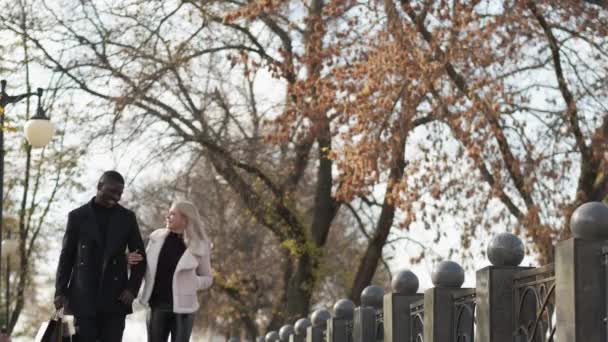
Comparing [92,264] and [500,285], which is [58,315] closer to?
[92,264]

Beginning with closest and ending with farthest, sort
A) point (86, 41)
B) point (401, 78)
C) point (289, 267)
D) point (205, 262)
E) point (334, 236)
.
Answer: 1. point (205, 262)
2. point (401, 78)
3. point (86, 41)
4. point (289, 267)
5. point (334, 236)

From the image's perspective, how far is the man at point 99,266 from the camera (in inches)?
359

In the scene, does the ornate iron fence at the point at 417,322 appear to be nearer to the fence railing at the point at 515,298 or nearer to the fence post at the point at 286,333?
the fence railing at the point at 515,298

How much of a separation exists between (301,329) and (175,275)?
22.1 ft

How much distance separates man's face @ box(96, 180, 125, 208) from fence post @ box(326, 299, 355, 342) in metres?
4.04

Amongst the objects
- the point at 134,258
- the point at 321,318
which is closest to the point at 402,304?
the point at 134,258

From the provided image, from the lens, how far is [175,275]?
33.8ft

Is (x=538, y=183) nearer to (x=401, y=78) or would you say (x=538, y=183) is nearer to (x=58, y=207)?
(x=401, y=78)

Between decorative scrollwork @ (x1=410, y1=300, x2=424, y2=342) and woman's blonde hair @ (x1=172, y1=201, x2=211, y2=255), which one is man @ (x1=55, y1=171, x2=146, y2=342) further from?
decorative scrollwork @ (x1=410, y1=300, x2=424, y2=342)

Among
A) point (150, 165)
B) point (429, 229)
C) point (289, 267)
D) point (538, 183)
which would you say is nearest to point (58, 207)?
point (289, 267)

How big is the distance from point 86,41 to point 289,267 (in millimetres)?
8787

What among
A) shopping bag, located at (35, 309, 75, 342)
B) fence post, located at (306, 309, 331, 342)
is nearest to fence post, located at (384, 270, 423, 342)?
shopping bag, located at (35, 309, 75, 342)

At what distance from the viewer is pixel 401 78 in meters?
20.1

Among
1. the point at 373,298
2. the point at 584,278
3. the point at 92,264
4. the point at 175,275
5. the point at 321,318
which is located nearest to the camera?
the point at 584,278
